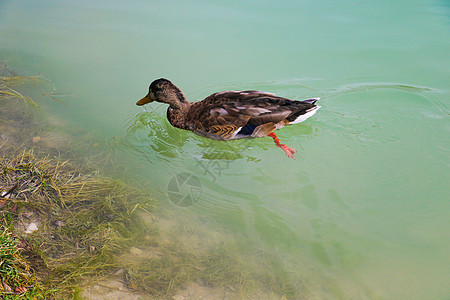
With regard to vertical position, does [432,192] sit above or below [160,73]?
below

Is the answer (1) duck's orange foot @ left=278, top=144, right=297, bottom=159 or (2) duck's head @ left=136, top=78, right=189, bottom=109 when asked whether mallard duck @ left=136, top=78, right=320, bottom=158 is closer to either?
(1) duck's orange foot @ left=278, top=144, right=297, bottom=159

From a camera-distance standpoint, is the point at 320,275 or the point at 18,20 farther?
the point at 18,20

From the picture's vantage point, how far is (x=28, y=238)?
3.33 m

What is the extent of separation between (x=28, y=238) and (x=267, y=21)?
20.0ft

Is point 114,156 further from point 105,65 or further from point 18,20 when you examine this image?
point 18,20

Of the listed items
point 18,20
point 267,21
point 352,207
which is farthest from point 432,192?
point 18,20

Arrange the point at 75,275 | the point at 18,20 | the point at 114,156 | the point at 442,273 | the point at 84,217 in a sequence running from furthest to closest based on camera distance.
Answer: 1. the point at 18,20
2. the point at 114,156
3. the point at 84,217
4. the point at 442,273
5. the point at 75,275

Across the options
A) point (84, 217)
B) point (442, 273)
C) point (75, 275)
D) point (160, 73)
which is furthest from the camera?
point (160, 73)

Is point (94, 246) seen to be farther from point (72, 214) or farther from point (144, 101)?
point (144, 101)

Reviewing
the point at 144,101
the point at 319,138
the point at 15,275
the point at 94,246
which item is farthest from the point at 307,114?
the point at 15,275

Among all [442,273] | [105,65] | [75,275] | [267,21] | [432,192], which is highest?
[267,21]

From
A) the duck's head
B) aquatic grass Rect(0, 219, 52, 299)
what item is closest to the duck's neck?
the duck's head

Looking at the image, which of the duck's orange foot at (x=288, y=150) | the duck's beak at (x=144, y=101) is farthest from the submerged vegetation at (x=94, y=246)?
the duck's orange foot at (x=288, y=150)

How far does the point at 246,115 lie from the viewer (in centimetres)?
468
